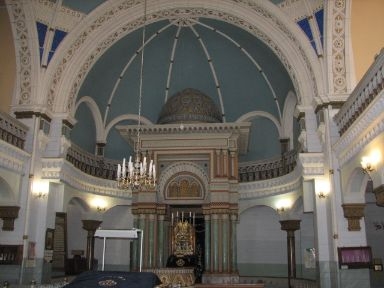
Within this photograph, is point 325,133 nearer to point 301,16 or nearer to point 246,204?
point 301,16

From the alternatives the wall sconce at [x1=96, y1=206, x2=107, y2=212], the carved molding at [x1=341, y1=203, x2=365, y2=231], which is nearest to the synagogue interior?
the carved molding at [x1=341, y1=203, x2=365, y2=231]

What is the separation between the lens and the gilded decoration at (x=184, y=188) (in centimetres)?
1435

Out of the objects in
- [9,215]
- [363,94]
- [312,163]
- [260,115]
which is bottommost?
[9,215]

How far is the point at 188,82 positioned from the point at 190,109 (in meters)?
2.13

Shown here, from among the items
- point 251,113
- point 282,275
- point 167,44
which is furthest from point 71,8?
point 282,275

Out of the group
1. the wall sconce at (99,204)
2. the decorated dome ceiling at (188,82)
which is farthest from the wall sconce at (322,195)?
the wall sconce at (99,204)

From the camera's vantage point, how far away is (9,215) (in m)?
11.2


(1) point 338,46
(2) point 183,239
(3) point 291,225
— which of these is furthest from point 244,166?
(1) point 338,46

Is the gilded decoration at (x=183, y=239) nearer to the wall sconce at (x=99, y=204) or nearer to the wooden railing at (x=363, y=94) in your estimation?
the wall sconce at (x=99, y=204)

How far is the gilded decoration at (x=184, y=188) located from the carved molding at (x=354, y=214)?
5.33 metres

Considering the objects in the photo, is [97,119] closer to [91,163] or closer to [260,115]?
[91,163]

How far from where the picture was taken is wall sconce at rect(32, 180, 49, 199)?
11.6 m

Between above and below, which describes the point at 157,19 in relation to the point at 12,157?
above

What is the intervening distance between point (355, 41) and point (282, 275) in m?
8.36
